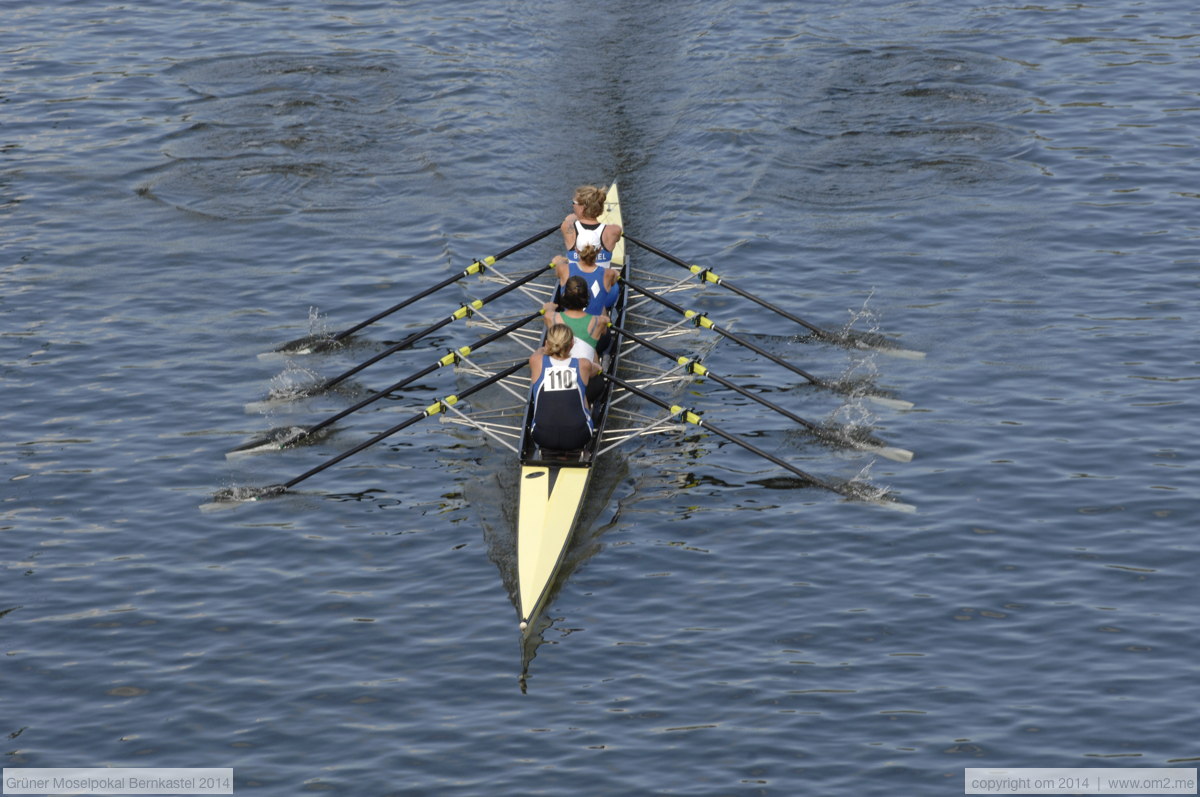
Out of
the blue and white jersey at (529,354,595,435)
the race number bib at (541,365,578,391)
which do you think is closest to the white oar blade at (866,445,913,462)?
the blue and white jersey at (529,354,595,435)

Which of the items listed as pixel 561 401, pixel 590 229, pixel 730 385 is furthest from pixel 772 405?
pixel 590 229

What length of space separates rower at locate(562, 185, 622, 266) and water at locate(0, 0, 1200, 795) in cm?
231

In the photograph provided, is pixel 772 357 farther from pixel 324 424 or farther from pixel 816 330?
pixel 324 424

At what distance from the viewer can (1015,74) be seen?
31.4m

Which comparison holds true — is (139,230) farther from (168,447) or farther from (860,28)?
(860,28)

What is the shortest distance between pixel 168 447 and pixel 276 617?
15.1 feet

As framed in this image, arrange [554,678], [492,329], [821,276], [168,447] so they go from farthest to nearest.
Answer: [821,276], [492,329], [168,447], [554,678]

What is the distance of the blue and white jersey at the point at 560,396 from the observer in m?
17.5

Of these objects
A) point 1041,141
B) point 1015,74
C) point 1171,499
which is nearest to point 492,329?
point 1171,499

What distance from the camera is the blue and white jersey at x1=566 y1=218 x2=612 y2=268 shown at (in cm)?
2116

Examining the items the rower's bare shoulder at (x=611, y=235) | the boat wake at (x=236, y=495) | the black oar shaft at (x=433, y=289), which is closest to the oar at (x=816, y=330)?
the rower's bare shoulder at (x=611, y=235)

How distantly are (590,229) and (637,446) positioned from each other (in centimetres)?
377

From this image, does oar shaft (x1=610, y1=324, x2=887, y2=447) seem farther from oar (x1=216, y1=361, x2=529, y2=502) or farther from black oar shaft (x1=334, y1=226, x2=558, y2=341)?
black oar shaft (x1=334, y1=226, x2=558, y2=341)

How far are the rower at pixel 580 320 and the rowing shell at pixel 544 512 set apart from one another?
0.84 m
